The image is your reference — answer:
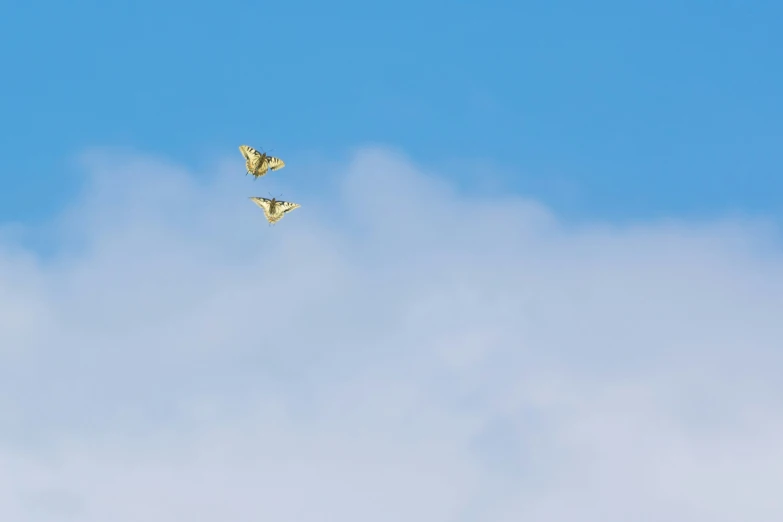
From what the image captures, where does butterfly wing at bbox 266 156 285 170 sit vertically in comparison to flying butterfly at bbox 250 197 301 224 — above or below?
above

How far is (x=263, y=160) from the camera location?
589ft

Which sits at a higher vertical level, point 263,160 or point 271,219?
point 263,160

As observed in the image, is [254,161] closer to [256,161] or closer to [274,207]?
[256,161]

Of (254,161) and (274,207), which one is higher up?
(254,161)

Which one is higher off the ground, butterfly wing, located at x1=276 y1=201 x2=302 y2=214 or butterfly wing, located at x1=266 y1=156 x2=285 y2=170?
butterfly wing, located at x1=266 y1=156 x2=285 y2=170

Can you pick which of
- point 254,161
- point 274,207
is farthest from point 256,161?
point 274,207

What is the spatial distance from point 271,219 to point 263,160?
48.8 ft

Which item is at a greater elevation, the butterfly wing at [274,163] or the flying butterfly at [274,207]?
the butterfly wing at [274,163]

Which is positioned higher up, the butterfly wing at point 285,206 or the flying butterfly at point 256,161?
the flying butterfly at point 256,161

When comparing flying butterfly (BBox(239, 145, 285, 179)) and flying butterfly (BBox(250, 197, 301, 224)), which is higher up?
flying butterfly (BBox(239, 145, 285, 179))

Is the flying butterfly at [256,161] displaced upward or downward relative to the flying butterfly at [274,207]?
upward

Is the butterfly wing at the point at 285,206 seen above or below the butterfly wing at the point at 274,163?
below

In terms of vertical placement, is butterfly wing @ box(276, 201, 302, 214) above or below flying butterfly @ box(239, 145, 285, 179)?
below

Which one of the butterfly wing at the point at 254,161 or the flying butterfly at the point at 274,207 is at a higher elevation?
the butterfly wing at the point at 254,161
